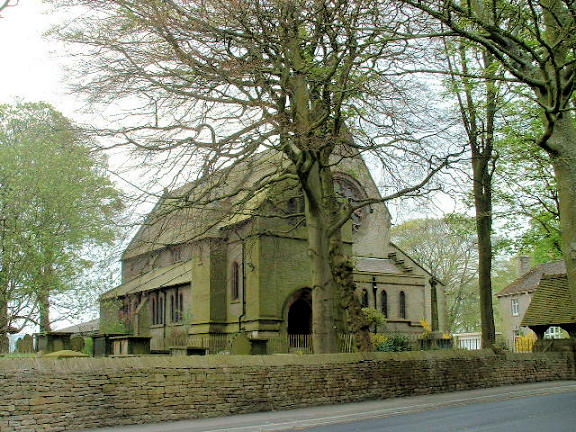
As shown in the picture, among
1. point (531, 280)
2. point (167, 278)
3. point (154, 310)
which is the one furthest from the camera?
point (531, 280)

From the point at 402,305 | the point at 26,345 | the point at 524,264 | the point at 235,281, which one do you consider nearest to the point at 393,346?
the point at 235,281

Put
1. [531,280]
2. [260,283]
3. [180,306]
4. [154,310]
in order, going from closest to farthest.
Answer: [260,283] < [180,306] < [154,310] < [531,280]

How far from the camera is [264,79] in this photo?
57.8ft

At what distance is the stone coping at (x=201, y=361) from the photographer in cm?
1185

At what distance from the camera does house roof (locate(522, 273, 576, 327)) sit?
24.8 m

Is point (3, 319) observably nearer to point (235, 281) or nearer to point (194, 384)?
point (235, 281)

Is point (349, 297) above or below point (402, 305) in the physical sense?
above

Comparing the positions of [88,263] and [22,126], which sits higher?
[22,126]

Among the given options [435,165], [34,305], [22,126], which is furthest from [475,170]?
[22,126]

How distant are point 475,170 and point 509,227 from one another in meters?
4.23

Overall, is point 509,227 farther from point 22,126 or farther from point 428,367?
point 22,126

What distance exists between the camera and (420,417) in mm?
13656

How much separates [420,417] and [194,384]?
16.7 ft

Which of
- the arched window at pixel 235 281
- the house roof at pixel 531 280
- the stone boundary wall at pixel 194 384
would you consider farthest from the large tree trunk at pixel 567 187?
the house roof at pixel 531 280
